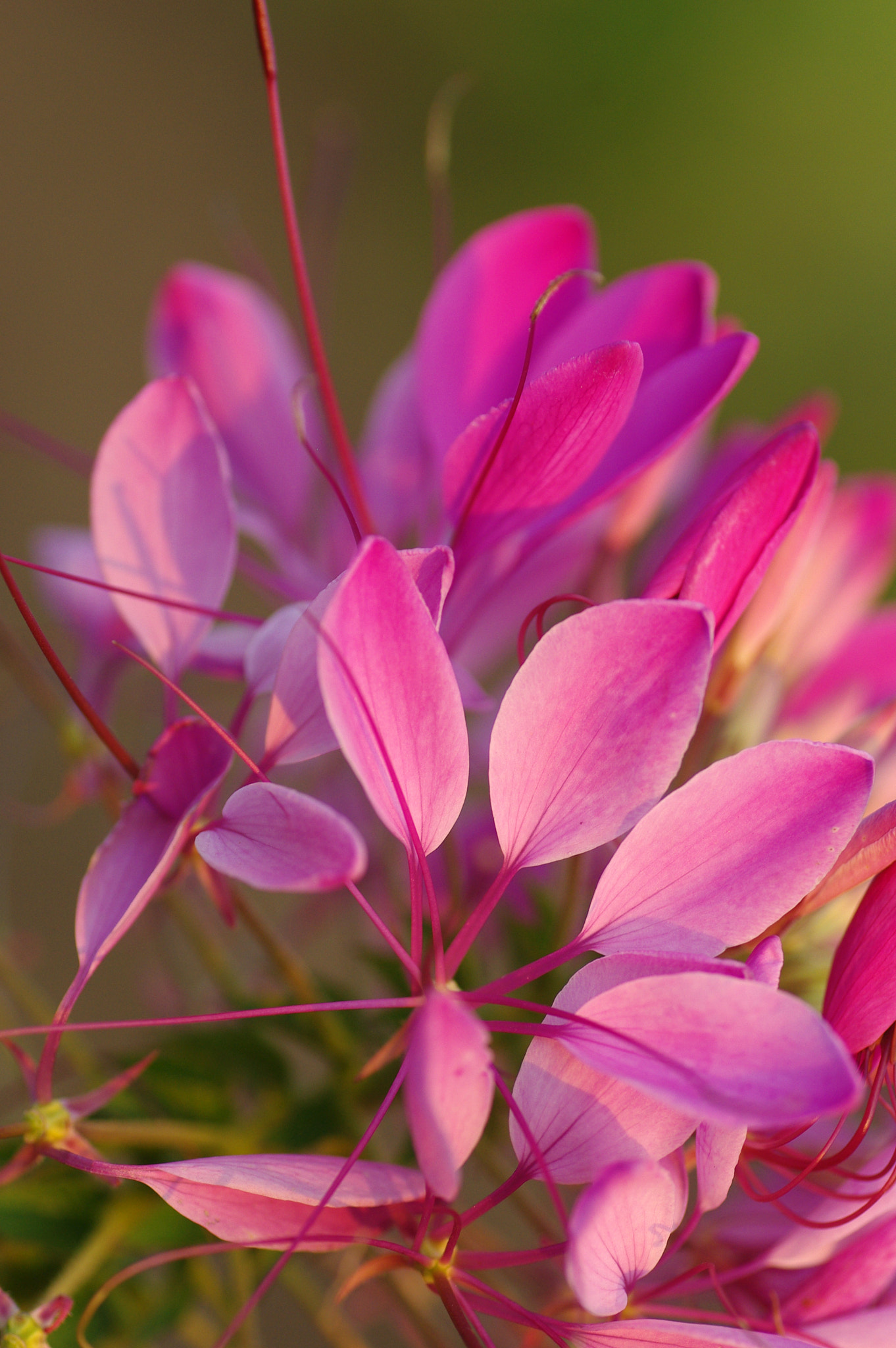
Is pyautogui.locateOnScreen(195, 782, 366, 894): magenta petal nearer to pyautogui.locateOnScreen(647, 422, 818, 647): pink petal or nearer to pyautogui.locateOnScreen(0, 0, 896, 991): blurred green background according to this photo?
pyautogui.locateOnScreen(647, 422, 818, 647): pink petal

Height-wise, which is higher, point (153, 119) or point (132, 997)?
point (153, 119)

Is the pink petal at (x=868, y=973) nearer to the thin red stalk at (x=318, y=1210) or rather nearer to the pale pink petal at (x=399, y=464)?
the thin red stalk at (x=318, y=1210)

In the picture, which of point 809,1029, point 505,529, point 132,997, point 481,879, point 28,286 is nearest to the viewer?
point 809,1029

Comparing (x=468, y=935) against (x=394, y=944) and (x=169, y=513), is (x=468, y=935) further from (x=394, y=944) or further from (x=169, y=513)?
(x=169, y=513)

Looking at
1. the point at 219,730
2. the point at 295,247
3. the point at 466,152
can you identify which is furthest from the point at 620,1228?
the point at 466,152

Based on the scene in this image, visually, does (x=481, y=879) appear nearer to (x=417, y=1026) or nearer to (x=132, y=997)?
(x=417, y=1026)

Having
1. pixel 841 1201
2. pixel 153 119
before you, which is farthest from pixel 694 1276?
pixel 153 119

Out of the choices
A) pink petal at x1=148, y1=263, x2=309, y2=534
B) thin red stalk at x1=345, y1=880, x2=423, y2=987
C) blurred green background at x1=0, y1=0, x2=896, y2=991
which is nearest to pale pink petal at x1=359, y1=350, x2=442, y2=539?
pink petal at x1=148, y1=263, x2=309, y2=534

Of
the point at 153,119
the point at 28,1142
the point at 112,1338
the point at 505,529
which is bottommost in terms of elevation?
the point at 112,1338
